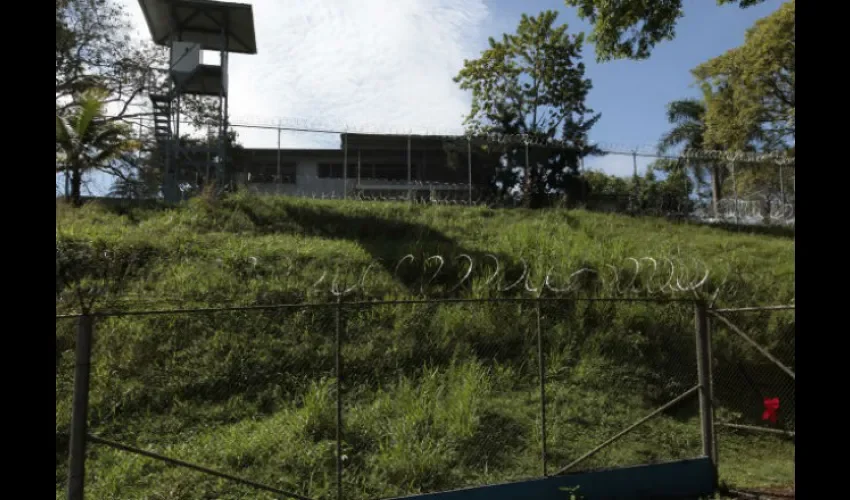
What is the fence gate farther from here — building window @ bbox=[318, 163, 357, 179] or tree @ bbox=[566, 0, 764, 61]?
building window @ bbox=[318, 163, 357, 179]

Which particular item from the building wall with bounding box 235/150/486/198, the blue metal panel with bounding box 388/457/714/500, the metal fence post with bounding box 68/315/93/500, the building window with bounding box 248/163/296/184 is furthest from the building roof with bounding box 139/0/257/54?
the blue metal panel with bounding box 388/457/714/500

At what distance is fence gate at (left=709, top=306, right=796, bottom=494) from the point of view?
664 centimetres

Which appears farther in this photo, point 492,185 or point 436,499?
point 492,185

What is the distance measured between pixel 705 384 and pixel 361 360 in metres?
4.13

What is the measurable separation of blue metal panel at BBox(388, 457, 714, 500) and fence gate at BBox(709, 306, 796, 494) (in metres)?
0.50

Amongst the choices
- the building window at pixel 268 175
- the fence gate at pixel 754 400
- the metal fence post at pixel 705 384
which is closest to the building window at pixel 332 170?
the building window at pixel 268 175

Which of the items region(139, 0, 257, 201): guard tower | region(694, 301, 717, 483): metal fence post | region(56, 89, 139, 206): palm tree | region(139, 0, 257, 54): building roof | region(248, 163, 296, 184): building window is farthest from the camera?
region(248, 163, 296, 184): building window

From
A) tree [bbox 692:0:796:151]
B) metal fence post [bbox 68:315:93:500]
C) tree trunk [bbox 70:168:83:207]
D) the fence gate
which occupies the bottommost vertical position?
the fence gate

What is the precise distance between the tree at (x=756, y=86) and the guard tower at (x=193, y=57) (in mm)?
20554

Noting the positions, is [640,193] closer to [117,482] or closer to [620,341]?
[620,341]

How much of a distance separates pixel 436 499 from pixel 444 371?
3.04 meters

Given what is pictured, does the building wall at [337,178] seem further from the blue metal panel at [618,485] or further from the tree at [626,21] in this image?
the blue metal panel at [618,485]

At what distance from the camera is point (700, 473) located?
19.8 ft
